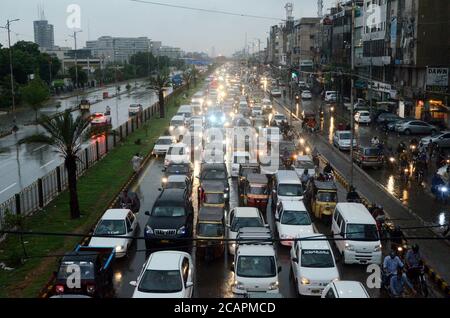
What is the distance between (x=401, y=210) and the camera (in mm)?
24953

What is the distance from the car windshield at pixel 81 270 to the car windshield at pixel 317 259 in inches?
232

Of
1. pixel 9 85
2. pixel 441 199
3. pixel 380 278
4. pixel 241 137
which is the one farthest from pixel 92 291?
pixel 9 85

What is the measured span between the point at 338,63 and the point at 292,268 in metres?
73.6

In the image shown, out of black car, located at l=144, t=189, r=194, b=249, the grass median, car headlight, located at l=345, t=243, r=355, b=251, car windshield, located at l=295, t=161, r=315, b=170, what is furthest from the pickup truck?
car windshield, located at l=295, t=161, r=315, b=170

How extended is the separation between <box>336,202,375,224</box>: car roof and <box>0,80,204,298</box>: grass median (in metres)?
9.42

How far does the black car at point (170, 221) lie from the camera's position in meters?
19.5

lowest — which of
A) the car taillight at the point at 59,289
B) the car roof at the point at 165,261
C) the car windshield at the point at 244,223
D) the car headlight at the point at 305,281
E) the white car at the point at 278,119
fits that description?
the car headlight at the point at 305,281

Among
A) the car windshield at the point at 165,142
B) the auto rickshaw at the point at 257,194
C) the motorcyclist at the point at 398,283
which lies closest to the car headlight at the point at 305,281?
the motorcyclist at the point at 398,283

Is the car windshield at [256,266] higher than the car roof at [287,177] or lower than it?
lower

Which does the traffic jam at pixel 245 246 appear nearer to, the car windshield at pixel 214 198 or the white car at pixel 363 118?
the car windshield at pixel 214 198

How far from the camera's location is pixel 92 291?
14.9 metres

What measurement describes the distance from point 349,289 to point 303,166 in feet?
57.9

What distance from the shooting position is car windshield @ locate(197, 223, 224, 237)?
63.1 feet
